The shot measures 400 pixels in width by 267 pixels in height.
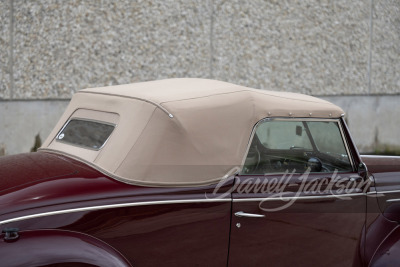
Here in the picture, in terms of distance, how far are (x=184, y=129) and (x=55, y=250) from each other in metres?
1.05

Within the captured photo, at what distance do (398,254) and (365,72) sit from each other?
314 inches

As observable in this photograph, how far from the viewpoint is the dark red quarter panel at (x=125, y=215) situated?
2.64m

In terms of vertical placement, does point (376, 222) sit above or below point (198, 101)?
below

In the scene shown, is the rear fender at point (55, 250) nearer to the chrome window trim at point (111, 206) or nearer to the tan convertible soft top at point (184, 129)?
the chrome window trim at point (111, 206)

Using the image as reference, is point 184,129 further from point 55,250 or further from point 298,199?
point 55,250

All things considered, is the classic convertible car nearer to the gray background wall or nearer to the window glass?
the window glass

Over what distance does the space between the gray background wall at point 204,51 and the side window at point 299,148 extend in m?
5.44

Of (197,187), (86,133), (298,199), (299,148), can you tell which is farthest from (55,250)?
(299,148)

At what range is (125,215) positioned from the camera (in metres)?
2.80

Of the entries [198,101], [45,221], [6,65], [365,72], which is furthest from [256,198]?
[365,72]

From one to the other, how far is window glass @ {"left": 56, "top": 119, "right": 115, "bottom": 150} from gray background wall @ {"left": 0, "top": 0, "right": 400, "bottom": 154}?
458 centimetres

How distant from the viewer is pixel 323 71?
1041cm

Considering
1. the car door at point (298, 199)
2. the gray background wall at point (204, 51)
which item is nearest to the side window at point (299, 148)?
the car door at point (298, 199)

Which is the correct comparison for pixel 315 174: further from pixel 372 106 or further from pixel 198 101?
pixel 372 106
